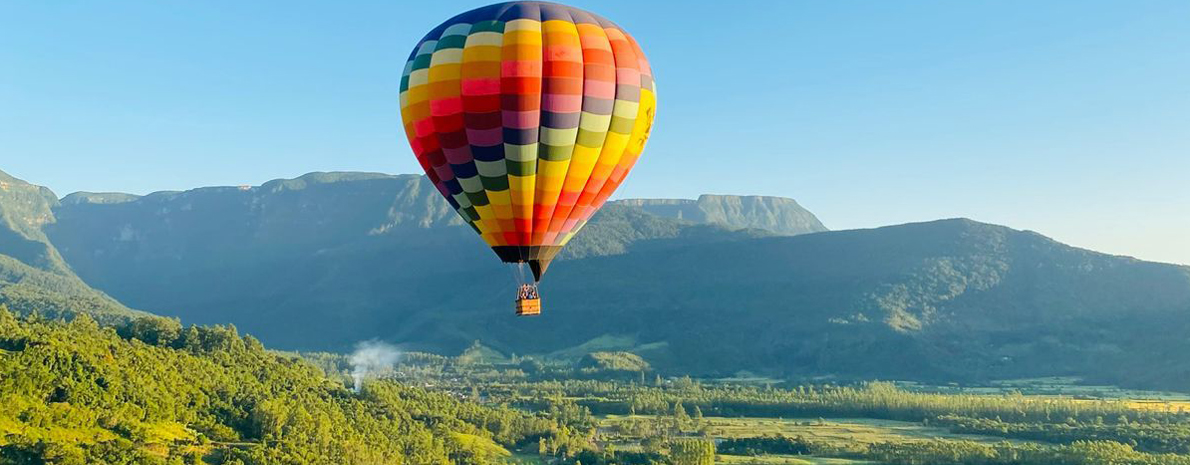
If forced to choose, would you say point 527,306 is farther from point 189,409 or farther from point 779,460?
point 779,460

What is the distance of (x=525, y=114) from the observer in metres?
68.0

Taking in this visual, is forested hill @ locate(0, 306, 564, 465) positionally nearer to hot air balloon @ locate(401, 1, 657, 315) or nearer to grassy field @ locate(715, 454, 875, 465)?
grassy field @ locate(715, 454, 875, 465)

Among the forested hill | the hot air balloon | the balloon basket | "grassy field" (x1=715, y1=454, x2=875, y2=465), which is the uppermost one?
the hot air balloon

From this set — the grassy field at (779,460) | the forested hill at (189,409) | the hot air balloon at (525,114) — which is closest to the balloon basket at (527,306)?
the hot air balloon at (525,114)

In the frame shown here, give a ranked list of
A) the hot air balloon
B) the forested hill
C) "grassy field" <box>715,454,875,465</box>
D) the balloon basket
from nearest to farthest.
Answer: the hot air balloon
the balloon basket
the forested hill
"grassy field" <box>715,454,875,465</box>

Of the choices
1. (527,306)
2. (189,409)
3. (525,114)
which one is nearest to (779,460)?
(189,409)

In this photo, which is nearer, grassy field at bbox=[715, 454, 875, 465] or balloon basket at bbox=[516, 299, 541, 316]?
balloon basket at bbox=[516, 299, 541, 316]

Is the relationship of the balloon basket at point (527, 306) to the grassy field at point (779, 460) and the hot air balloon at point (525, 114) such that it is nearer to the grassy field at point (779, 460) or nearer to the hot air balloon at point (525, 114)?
the hot air balloon at point (525, 114)

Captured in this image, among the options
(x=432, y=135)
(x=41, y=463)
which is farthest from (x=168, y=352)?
(x=432, y=135)

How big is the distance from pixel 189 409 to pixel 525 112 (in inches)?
2937

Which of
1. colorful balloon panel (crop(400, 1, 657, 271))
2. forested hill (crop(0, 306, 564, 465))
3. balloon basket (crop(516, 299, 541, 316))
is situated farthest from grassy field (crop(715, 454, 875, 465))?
colorful balloon panel (crop(400, 1, 657, 271))

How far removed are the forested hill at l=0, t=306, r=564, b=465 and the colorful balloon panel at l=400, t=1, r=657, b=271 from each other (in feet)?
162

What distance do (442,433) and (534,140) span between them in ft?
302

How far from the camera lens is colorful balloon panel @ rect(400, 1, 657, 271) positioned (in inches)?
2680
